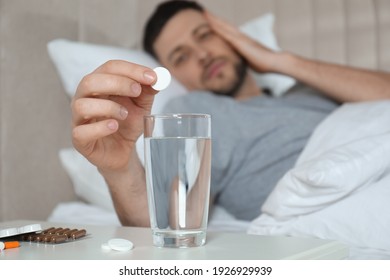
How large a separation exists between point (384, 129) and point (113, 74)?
67 cm

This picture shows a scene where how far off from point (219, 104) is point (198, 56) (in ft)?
1.01

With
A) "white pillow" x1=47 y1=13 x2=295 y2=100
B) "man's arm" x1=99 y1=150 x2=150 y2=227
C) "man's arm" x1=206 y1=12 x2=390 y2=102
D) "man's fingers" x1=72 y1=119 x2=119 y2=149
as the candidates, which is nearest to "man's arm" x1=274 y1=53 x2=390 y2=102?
"man's arm" x1=206 y1=12 x2=390 y2=102

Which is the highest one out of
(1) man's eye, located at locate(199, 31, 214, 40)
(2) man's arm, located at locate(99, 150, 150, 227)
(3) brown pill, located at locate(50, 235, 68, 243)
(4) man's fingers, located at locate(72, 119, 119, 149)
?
(1) man's eye, located at locate(199, 31, 214, 40)

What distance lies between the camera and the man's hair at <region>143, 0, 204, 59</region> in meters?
1.86

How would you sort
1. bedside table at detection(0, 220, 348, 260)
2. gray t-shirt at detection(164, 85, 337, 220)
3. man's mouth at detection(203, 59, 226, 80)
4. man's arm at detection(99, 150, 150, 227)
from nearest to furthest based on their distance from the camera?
bedside table at detection(0, 220, 348, 260) < man's arm at detection(99, 150, 150, 227) < gray t-shirt at detection(164, 85, 337, 220) < man's mouth at detection(203, 59, 226, 80)

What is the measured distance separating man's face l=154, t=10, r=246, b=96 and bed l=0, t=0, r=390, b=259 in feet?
0.36

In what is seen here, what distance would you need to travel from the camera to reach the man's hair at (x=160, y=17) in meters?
1.86

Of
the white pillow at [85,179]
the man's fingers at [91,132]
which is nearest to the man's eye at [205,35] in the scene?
the white pillow at [85,179]

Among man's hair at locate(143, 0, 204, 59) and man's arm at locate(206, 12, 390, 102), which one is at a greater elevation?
man's hair at locate(143, 0, 204, 59)

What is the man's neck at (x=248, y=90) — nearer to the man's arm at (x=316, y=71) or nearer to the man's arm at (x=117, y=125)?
the man's arm at (x=316, y=71)

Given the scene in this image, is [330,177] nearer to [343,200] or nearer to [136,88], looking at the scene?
[343,200]

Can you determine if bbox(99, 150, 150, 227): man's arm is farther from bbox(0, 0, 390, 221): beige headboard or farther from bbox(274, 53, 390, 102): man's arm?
bbox(274, 53, 390, 102): man's arm

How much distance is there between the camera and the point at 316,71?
5.39 feet

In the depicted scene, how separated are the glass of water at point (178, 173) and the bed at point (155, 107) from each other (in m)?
0.36
